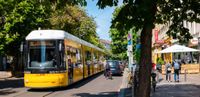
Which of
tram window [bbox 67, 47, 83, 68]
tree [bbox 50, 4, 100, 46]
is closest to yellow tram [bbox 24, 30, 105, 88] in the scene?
tram window [bbox 67, 47, 83, 68]

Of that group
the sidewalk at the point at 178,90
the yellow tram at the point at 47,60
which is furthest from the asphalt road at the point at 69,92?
the sidewalk at the point at 178,90

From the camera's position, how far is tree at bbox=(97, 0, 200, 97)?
1329 cm

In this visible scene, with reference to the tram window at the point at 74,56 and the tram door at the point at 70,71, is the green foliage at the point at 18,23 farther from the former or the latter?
the tram door at the point at 70,71

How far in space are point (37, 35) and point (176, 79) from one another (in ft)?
38.0

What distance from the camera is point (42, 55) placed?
93.9ft

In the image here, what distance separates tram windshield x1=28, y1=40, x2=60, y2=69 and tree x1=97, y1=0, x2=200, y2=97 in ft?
42.9

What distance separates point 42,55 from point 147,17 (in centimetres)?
1607

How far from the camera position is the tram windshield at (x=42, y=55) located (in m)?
28.5

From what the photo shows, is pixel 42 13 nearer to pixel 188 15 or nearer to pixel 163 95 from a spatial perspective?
pixel 163 95

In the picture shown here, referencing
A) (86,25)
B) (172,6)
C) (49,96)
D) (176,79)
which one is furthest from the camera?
(86,25)

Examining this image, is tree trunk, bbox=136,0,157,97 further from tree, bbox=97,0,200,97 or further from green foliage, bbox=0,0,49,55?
green foliage, bbox=0,0,49,55

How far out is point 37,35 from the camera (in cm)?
2927

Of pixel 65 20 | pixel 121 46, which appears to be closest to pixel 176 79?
pixel 65 20

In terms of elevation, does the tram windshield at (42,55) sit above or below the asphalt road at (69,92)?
above
